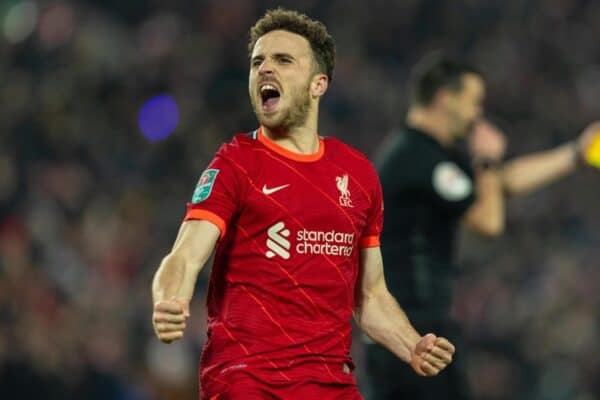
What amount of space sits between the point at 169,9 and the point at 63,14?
1.42 meters

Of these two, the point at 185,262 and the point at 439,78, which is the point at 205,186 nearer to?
the point at 185,262

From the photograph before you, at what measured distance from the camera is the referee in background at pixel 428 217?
251 inches

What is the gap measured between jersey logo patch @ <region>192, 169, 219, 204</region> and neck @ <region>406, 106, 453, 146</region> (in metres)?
2.49

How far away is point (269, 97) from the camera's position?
15.2 ft

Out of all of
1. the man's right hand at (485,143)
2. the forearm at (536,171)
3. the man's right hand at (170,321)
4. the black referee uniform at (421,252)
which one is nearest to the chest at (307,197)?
the man's right hand at (170,321)

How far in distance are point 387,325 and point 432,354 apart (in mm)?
306

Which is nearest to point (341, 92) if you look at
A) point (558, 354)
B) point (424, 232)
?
point (558, 354)

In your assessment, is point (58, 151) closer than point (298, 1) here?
Yes

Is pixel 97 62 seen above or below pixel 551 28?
below

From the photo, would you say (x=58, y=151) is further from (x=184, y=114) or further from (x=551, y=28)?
(x=551, y=28)

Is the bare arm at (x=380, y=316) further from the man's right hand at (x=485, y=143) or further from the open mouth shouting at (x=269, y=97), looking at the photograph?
the man's right hand at (x=485, y=143)

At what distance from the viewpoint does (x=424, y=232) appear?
6.45 meters

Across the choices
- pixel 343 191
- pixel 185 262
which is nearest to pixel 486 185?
pixel 343 191

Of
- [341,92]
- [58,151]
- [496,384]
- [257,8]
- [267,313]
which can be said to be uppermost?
[257,8]
